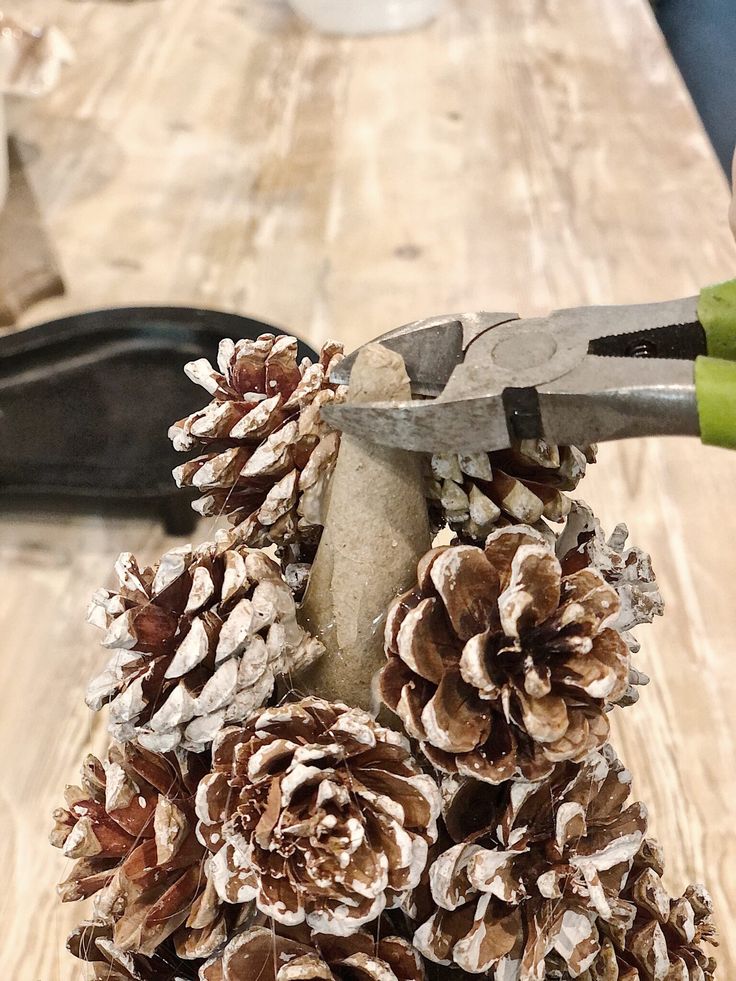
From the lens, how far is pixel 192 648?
300 mm

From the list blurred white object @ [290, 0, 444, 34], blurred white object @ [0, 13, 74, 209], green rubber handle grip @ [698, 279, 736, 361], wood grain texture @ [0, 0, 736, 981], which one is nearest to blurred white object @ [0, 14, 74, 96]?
blurred white object @ [0, 13, 74, 209]

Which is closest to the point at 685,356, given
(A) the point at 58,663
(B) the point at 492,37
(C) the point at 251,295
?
(A) the point at 58,663

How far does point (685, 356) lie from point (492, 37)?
3.77 ft

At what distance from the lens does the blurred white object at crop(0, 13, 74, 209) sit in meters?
1.05

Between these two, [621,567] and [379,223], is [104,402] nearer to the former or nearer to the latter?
[379,223]

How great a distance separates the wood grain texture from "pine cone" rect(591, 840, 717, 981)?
0.16 metres

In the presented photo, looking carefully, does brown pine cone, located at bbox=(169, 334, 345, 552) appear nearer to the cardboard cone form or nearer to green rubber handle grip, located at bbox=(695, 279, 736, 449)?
the cardboard cone form

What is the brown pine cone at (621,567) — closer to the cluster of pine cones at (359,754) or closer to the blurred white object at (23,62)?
the cluster of pine cones at (359,754)

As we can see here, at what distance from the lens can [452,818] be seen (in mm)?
321

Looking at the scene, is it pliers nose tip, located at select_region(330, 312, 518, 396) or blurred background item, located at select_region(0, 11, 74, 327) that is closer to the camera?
pliers nose tip, located at select_region(330, 312, 518, 396)

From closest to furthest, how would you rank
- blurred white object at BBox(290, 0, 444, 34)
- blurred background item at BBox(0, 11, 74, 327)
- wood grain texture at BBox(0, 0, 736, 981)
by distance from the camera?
wood grain texture at BBox(0, 0, 736, 981) < blurred background item at BBox(0, 11, 74, 327) < blurred white object at BBox(290, 0, 444, 34)

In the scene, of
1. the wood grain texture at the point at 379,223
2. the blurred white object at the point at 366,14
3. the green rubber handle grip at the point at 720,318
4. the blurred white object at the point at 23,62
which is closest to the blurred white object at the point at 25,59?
the blurred white object at the point at 23,62

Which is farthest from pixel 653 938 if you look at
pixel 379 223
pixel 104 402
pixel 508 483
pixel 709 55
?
pixel 709 55

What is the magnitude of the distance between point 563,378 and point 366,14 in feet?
3.97
